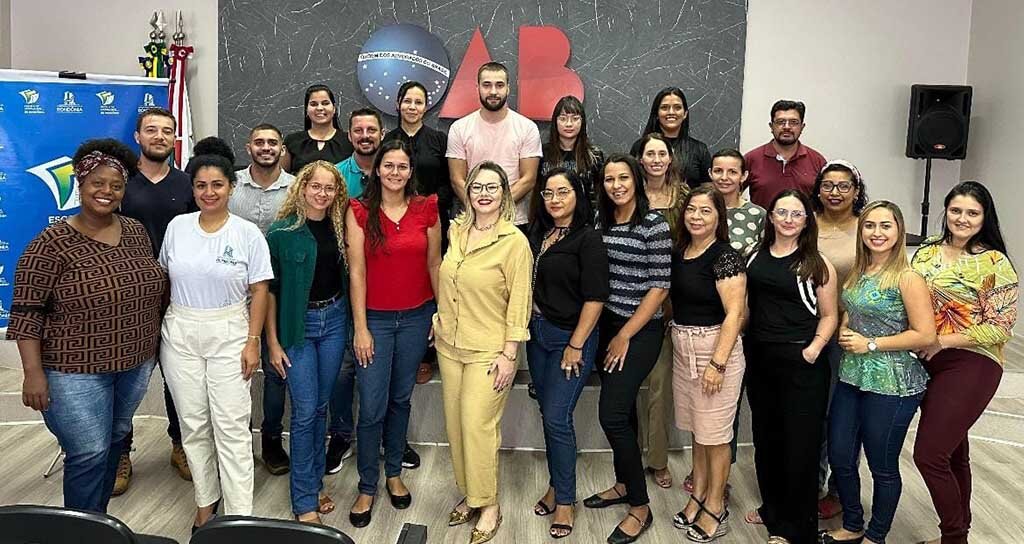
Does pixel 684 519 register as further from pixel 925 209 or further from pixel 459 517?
pixel 925 209

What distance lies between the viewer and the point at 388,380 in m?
3.47

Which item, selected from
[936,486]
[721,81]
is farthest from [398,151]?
[721,81]

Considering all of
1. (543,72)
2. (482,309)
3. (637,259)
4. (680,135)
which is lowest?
(482,309)

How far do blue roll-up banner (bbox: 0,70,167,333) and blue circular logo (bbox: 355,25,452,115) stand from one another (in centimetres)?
179

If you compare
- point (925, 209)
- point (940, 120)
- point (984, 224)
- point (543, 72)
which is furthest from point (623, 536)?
point (940, 120)

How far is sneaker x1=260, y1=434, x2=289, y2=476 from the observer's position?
4.01 m

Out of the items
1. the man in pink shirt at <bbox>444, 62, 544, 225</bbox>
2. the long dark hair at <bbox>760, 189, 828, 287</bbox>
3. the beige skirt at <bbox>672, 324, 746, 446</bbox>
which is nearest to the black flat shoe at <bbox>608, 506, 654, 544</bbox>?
the beige skirt at <bbox>672, 324, 746, 446</bbox>

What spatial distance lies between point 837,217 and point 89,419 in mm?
2994

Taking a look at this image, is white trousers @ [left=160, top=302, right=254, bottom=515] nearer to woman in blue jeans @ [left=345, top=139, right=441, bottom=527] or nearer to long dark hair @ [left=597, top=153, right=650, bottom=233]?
woman in blue jeans @ [left=345, top=139, right=441, bottom=527]

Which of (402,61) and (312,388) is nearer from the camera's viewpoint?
(312,388)

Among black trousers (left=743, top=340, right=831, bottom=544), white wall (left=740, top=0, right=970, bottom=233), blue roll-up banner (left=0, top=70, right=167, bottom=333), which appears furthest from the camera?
white wall (left=740, top=0, right=970, bottom=233)

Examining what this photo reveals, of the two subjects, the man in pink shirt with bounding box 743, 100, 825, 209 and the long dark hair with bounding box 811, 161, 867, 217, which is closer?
the long dark hair with bounding box 811, 161, 867, 217

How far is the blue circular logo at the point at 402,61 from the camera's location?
625 centimetres

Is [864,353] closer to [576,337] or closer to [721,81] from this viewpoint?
[576,337]
